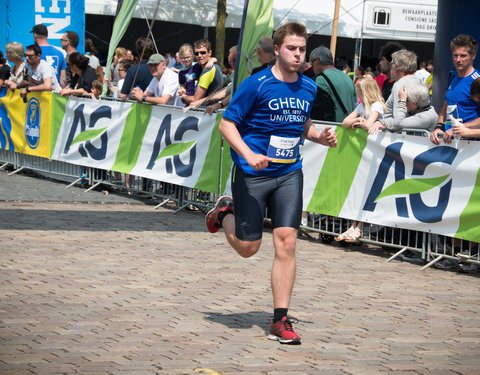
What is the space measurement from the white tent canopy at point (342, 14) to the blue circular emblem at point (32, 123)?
8.58 m

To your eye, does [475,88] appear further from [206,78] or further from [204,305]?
[206,78]

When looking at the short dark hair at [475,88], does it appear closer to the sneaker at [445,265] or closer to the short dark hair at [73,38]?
the sneaker at [445,265]

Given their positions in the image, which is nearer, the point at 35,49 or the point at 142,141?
the point at 142,141

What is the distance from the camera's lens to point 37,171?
15156 millimetres

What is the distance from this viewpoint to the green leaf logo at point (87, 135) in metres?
13.3

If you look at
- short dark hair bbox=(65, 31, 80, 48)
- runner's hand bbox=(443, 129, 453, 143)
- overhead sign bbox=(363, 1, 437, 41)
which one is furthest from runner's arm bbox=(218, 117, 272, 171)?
overhead sign bbox=(363, 1, 437, 41)

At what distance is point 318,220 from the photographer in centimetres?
1024

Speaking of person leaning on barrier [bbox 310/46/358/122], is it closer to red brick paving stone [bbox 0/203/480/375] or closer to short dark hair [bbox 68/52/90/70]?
red brick paving stone [bbox 0/203/480/375]

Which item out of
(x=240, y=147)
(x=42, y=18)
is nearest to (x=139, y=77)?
(x=42, y=18)

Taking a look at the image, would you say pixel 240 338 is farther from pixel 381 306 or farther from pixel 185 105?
pixel 185 105

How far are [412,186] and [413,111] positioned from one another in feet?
2.87

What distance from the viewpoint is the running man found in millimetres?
5875

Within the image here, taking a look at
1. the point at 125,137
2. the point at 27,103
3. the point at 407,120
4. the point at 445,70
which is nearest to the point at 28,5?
the point at 27,103

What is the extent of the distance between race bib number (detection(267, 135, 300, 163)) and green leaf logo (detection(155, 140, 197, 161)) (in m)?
5.62
